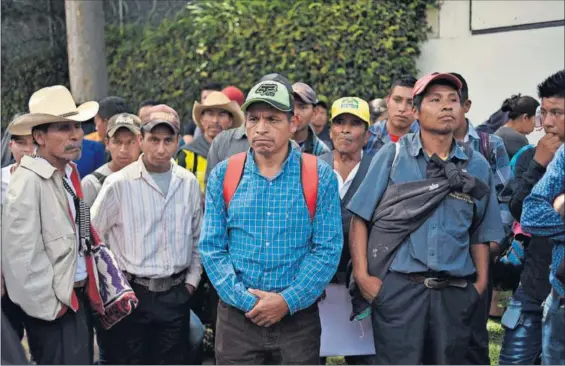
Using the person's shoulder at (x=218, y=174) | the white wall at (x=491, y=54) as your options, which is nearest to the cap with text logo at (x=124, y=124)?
the person's shoulder at (x=218, y=174)

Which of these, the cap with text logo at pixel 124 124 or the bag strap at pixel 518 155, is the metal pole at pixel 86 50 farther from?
the bag strap at pixel 518 155

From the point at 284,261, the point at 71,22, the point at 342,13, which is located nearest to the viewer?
the point at 284,261

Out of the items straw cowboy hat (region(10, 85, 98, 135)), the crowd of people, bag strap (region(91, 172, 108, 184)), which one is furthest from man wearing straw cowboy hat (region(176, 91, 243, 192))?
straw cowboy hat (region(10, 85, 98, 135))

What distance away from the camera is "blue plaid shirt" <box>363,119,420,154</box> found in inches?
239

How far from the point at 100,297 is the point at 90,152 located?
8.35ft

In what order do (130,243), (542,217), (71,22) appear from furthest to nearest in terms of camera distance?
(71,22) < (130,243) < (542,217)

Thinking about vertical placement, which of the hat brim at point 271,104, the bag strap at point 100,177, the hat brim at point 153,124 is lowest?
the bag strap at point 100,177

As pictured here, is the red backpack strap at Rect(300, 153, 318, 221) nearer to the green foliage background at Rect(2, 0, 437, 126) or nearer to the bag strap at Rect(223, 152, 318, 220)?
the bag strap at Rect(223, 152, 318, 220)

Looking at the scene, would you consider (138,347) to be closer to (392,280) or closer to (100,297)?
(100,297)

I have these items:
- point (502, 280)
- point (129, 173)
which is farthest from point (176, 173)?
point (502, 280)

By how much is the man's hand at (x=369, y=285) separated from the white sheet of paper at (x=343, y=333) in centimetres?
51

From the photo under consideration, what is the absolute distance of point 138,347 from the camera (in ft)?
17.7

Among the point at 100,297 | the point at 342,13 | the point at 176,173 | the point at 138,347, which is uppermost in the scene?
the point at 342,13

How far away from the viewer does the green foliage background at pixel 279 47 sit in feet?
34.2
